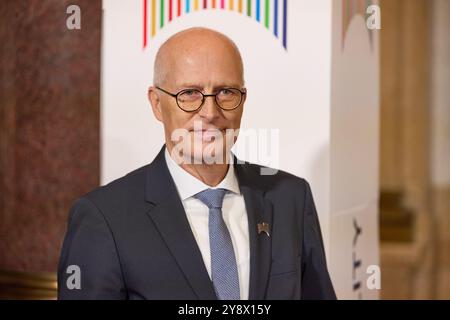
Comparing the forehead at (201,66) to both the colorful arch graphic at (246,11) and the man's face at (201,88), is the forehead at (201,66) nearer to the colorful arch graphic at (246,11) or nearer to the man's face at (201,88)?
the man's face at (201,88)

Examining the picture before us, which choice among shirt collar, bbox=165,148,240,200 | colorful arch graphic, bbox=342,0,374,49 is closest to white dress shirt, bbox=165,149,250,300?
shirt collar, bbox=165,148,240,200

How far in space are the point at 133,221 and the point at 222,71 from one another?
371mm

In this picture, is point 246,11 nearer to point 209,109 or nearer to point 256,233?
point 209,109

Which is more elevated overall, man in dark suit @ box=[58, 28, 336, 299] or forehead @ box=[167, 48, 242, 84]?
forehead @ box=[167, 48, 242, 84]

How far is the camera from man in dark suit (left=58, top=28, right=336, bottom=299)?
1621 mm

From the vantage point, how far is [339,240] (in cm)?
185

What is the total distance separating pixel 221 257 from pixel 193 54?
0.43 m

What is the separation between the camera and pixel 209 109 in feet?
5.36

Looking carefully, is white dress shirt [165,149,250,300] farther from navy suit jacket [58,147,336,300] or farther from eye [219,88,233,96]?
eye [219,88,233,96]

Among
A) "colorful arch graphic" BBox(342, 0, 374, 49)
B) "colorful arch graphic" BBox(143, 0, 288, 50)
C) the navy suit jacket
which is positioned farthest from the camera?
"colorful arch graphic" BBox(342, 0, 374, 49)

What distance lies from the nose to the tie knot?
6.2 inches

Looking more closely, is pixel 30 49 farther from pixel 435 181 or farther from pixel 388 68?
pixel 435 181

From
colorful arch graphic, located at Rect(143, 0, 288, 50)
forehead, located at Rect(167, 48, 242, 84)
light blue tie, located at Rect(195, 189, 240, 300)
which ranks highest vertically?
colorful arch graphic, located at Rect(143, 0, 288, 50)

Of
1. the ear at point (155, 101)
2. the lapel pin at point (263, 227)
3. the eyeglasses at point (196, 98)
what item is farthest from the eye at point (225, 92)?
the lapel pin at point (263, 227)
